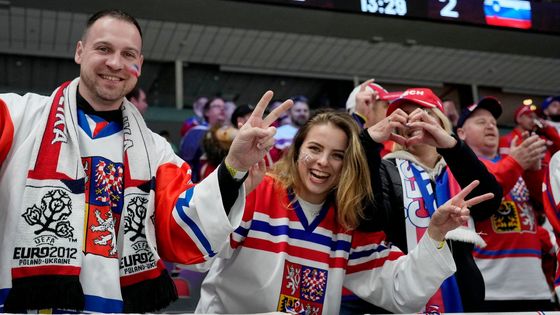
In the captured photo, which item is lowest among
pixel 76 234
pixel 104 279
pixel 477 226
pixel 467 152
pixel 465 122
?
pixel 104 279

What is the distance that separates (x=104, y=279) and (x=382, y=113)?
1.84m

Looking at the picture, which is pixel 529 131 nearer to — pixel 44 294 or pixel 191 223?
pixel 191 223

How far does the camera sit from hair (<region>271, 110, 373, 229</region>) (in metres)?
2.14

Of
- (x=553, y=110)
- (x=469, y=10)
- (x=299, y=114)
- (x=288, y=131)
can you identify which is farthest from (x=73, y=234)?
(x=299, y=114)

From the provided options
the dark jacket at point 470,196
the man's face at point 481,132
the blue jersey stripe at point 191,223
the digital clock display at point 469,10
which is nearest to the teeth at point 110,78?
the blue jersey stripe at point 191,223

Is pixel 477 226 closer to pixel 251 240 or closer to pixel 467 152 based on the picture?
pixel 467 152

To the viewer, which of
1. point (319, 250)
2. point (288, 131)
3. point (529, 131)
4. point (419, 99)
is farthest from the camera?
point (288, 131)

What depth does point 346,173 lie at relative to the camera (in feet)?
7.16

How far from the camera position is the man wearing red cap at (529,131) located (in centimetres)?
327

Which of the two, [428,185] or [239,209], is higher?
[428,185]

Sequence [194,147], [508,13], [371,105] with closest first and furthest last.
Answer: [371,105], [508,13], [194,147]

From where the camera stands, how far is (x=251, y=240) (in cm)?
206

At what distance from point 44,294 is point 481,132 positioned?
7.46 ft

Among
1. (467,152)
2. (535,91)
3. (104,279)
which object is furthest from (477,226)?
(535,91)
